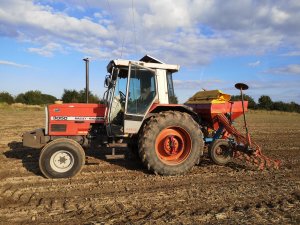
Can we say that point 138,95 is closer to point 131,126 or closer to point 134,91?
point 134,91

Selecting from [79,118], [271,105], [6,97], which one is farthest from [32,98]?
[79,118]

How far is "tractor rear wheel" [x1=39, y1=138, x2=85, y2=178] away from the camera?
304 inches

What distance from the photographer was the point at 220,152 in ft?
30.2

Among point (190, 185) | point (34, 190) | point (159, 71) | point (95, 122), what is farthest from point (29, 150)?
point (190, 185)

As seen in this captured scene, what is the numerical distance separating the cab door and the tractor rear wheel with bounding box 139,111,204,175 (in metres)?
0.29

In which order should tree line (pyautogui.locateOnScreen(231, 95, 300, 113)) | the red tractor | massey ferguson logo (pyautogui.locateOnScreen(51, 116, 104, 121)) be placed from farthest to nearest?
tree line (pyautogui.locateOnScreen(231, 95, 300, 113)) < massey ferguson logo (pyautogui.locateOnScreen(51, 116, 104, 121)) < the red tractor

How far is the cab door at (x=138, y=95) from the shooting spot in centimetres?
813

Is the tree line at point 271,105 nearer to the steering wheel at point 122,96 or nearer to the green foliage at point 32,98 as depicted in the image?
the green foliage at point 32,98

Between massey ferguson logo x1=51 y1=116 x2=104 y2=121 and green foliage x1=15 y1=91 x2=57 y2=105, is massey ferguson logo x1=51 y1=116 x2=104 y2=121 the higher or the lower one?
the lower one

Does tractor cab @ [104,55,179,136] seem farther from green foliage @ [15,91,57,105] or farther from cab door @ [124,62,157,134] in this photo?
green foliage @ [15,91,57,105]

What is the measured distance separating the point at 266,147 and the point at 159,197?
286 inches

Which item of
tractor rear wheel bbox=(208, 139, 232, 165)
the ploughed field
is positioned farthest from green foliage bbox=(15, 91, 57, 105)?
tractor rear wheel bbox=(208, 139, 232, 165)

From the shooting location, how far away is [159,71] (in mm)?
8336

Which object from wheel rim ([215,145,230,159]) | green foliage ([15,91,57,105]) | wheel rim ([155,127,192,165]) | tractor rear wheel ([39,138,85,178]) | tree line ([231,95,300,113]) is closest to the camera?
tractor rear wheel ([39,138,85,178])
